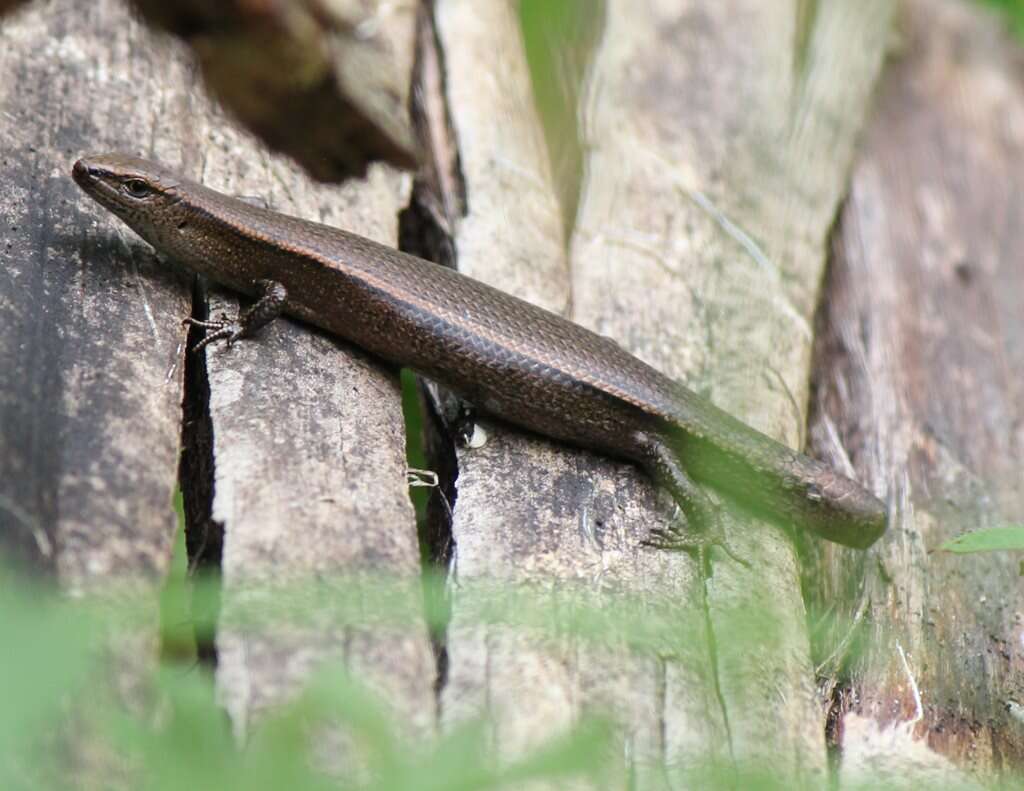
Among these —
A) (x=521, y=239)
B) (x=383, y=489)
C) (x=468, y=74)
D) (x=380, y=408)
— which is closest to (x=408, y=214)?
(x=521, y=239)

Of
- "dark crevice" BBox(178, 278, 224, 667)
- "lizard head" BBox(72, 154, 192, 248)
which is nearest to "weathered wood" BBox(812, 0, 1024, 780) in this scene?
"dark crevice" BBox(178, 278, 224, 667)

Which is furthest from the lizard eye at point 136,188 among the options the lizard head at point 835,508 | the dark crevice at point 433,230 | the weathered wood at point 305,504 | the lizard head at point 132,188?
the lizard head at point 835,508

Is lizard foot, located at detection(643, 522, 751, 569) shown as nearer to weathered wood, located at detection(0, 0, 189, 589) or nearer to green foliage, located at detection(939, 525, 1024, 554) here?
green foliage, located at detection(939, 525, 1024, 554)

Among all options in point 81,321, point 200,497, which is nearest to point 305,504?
point 200,497

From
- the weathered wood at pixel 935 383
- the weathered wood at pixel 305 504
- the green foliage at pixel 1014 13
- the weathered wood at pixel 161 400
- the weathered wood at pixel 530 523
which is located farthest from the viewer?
the green foliage at pixel 1014 13

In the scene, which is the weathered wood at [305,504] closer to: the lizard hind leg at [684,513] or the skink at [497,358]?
the skink at [497,358]

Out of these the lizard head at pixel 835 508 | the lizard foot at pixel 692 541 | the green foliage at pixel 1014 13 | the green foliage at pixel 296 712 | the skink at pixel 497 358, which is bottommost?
the green foliage at pixel 296 712
